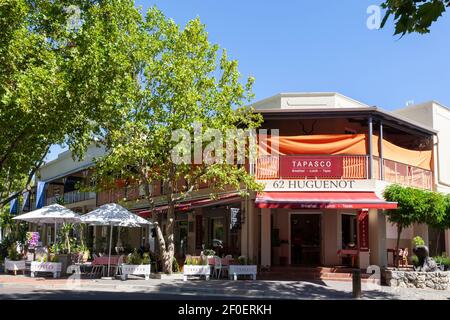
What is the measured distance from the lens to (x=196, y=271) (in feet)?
60.1

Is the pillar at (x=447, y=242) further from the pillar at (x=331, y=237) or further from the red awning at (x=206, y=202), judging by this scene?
the red awning at (x=206, y=202)

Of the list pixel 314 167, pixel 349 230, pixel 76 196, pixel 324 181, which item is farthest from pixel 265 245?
pixel 76 196

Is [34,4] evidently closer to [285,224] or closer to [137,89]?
[137,89]

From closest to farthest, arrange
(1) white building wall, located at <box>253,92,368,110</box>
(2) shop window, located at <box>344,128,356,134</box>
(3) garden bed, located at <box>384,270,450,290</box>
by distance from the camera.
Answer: (3) garden bed, located at <box>384,270,450,290</box>
(1) white building wall, located at <box>253,92,368,110</box>
(2) shop window, located at <box>344,128,356,134</box>

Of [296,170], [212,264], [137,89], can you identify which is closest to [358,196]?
[296,170]

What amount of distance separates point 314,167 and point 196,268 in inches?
231

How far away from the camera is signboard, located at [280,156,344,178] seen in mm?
19484

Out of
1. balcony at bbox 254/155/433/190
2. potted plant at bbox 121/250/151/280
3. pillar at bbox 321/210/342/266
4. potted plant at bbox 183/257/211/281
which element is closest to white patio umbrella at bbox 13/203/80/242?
potted plant at bbox 121/250/151/280

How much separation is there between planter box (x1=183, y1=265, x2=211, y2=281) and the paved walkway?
476 millimetres

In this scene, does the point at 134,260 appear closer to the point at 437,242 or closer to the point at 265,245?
the point at 265,245

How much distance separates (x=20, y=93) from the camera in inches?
511

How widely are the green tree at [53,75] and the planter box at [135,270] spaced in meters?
→ 4.75

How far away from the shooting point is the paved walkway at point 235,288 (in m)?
14.8

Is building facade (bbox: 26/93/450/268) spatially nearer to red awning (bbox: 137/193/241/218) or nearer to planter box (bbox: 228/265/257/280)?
red awning (bbox: 137/193/241/218)
